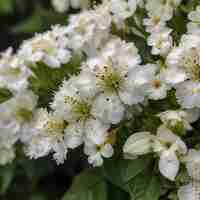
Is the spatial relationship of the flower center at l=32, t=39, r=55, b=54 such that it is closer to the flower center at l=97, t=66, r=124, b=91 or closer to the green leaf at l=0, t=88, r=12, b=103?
the green leaf at l=0, t=88, r=12, b=103

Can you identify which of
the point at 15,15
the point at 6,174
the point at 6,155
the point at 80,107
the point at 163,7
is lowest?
the point at 15,15

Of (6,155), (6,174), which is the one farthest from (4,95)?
(6,174)

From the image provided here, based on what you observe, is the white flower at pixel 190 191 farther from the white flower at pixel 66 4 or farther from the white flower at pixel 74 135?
the white flower at pixel 66 4

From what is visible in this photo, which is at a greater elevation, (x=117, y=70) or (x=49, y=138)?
(x=117, y=70)

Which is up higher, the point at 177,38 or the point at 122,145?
the point at 177,38

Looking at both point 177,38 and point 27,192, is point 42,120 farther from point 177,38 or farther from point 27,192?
point 27,192

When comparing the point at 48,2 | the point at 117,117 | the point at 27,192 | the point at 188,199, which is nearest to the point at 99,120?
the point at 117,117

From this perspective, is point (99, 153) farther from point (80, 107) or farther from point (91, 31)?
point (91, 31)
